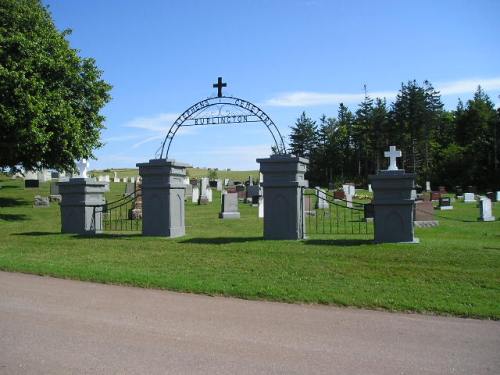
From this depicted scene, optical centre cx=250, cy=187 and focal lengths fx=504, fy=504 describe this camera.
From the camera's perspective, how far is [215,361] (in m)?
4.54

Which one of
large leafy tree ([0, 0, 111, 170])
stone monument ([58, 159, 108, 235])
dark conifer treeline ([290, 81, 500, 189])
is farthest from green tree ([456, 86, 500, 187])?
stone monument ([58, 159, 108, 235])

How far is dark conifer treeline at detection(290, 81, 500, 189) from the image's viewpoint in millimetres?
55562

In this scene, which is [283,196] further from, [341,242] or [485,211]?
[485,211]

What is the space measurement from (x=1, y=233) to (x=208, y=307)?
1091 centimetres

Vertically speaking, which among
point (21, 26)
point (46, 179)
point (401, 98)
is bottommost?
point (46, 179)

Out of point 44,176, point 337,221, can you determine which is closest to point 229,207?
point 337,221

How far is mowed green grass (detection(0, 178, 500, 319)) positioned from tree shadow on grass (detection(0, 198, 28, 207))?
49.3 feet

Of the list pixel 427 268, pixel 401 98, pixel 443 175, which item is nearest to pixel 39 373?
pixel 427 268

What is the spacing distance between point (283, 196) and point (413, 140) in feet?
182

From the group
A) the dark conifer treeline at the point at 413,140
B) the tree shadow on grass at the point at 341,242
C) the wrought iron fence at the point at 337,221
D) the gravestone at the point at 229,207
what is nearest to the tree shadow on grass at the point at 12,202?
the gravestone at the point at 229,207

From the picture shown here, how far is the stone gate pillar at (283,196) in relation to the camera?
1130 centimetres

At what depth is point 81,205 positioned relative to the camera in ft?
45.2

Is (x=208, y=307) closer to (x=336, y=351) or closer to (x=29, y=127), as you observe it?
(x=336, y=351)

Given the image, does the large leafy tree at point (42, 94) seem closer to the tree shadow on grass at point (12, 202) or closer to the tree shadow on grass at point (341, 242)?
the tree shadow on grass at point (12, 202)
